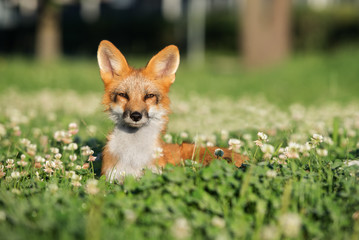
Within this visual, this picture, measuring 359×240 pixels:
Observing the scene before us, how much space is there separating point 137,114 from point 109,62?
2.82 ft

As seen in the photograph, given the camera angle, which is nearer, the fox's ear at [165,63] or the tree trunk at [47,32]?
the fox's ear at [165,63]

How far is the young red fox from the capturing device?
3936mm

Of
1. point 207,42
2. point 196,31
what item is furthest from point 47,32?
point 207,42

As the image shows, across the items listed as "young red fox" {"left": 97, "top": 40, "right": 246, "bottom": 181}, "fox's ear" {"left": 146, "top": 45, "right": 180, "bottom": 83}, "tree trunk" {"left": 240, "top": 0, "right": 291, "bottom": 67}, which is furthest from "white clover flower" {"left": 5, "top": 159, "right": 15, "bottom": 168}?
"tree trunk" {"left": 240, "top": 0, "right": 291, "bottom": 67}

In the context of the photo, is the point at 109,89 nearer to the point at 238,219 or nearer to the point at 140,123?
the point at 140,123

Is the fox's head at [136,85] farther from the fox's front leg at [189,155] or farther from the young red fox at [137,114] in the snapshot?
the fox's front leg at [189,155]

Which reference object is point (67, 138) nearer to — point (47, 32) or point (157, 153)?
point (157, 153)

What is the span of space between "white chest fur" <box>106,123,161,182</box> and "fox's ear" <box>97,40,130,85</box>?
645 mm

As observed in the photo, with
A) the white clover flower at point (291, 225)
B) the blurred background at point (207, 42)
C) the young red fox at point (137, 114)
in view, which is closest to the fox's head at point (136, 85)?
the young red fox at point (137, 114)

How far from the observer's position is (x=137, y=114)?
153 inches

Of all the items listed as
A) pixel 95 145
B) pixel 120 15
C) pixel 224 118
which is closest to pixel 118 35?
pixel 120 15

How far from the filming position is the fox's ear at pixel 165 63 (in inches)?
169

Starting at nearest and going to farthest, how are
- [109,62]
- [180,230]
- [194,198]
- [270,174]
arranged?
[180,230], [194,198], [270,174], [109,62]

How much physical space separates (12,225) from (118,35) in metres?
28.2
